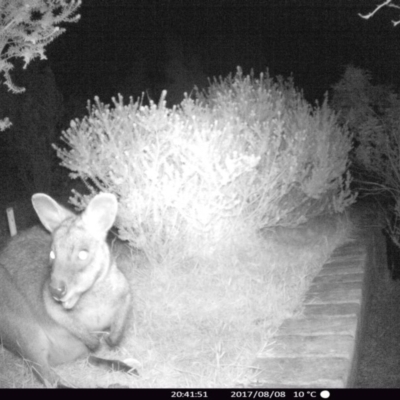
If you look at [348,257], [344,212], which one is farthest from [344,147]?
[348,257]

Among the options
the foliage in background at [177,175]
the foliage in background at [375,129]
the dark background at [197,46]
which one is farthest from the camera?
the dark background at [197,46]

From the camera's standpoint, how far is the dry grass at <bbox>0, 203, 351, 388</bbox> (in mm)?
3071

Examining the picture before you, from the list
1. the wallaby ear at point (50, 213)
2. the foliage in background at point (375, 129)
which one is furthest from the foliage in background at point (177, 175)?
the foliage in background at point (375, 129)

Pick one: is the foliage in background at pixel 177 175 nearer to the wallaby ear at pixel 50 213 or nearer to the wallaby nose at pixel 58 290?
the wallaby ear at pixel 50 213

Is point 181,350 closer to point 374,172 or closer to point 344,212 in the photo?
point 344,212

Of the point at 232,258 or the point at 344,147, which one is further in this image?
the point at 344,147

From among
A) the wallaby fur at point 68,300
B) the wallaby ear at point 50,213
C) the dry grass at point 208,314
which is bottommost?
the dry grass at point 208,314

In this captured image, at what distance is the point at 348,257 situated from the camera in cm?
525

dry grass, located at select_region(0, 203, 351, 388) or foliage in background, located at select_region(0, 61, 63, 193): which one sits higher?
foliage in background, located at select_region(0, 61, 63, 193)

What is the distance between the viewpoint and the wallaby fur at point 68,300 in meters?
2.87

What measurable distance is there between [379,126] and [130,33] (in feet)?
33.2
